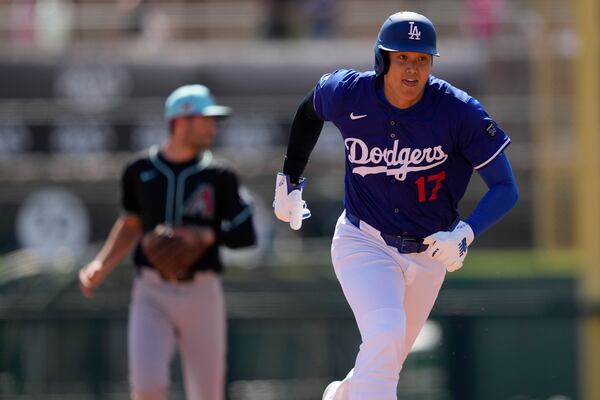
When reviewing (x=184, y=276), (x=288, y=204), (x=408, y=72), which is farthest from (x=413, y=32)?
(x=184, y=276)

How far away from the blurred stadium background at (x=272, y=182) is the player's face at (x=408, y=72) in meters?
3.78

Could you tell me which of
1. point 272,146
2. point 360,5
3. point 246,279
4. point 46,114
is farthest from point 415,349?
point 360,5

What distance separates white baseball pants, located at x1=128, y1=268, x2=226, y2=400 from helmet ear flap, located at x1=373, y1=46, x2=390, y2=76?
7.43ft

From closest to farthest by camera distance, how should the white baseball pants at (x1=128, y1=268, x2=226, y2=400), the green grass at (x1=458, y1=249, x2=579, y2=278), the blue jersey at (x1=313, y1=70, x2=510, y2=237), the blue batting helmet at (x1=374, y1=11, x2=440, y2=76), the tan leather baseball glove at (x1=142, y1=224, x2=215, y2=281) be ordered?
the blue batting helmet at (x1=374, y1=11, x2=440, y2=76), the blue jersey at (x1=313, y1=70, x2=510, y2=237), the tan leather baseball glove at (x1=142, y1=224, x2=215, y2=281), the white baseball pants at (x1=128, y1=268, x2=226, y2=400), the green grass at (x1=458, y1=249, x2=579, y2=278)

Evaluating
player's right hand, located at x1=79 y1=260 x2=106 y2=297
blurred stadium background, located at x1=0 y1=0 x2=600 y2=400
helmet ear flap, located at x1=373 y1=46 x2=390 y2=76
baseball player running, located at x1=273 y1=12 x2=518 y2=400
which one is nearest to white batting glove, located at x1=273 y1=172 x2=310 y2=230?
baseball player running, located at x1=273 y1=12 x2=518 y2=400

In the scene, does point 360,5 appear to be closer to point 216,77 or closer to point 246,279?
point 216,77

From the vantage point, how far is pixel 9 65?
53.3 feet

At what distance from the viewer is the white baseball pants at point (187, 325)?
23.8 ft

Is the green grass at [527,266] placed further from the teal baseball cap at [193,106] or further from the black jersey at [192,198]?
the teal baseball cap at [193,106]

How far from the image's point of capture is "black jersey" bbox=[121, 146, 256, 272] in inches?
293

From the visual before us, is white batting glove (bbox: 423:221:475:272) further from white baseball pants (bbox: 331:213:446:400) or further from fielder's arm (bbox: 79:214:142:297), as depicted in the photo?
fielder's arm (bbox: 79:214:142:297)

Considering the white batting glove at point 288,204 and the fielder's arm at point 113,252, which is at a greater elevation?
the white batting glove at point 288,204

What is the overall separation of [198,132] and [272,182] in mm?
7729

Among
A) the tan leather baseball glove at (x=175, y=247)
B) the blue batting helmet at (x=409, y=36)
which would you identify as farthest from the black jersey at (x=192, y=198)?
the blue batting helmet at (x=409, y=36)
